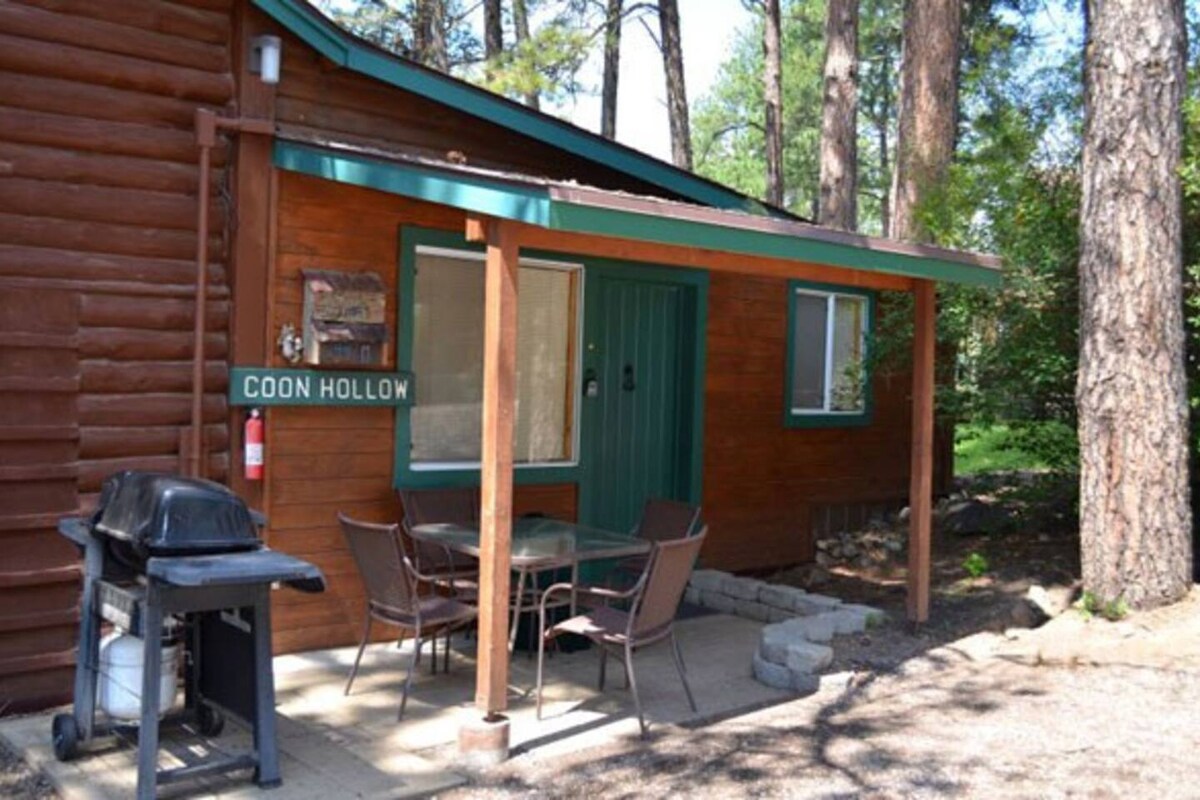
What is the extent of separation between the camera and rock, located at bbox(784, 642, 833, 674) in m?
5.67

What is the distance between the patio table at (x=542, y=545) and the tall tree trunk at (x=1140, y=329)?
9.41 ft

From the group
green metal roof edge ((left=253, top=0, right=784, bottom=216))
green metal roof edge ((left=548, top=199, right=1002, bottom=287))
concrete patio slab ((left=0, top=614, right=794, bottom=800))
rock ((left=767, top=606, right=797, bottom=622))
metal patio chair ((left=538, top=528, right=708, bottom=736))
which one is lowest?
concrete patio slab ((left=0, top=614, right=794, bottom=800))

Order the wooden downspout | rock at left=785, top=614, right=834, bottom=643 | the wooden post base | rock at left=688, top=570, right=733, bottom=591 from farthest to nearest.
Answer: rock at left=688, top=570, right=733, bottom=591
rock at left=785, top=614, right=834, bottom=643
the wooden downspout
the wooden post base

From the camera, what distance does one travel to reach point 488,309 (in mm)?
4625

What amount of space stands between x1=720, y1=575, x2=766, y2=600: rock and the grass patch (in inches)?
88.7

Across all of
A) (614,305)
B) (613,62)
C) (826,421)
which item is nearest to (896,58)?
(613,62)

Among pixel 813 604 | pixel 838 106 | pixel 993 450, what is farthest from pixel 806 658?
pixel 838 106

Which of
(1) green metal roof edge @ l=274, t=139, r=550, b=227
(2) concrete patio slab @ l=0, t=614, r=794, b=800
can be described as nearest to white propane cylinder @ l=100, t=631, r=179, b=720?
(2) concrete patio slab @ l=0, t=614, r=794, b=800

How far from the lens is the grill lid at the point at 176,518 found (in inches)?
153

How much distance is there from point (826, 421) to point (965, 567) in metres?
1.51

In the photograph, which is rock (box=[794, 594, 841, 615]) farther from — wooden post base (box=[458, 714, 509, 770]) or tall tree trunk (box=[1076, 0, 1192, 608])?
wooden post base (box=[458, 714, 509, 770])

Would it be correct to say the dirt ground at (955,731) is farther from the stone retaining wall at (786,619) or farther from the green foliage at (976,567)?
the green foliage at (976,567)

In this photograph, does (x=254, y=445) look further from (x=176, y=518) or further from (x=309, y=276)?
(x=176, y=518)

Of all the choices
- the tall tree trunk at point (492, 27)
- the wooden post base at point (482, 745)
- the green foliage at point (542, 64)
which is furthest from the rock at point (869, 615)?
the tall tree trunk at point (492, 27)
